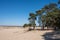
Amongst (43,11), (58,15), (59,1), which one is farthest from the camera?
(43,11)

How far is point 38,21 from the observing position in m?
55.5

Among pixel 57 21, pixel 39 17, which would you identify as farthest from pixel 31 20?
pixel 57 21

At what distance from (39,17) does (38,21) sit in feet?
9.49

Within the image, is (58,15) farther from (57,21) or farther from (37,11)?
(37,11)

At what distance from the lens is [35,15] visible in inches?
2128

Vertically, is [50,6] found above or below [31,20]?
above

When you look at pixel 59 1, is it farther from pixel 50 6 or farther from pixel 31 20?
pixel 31 20

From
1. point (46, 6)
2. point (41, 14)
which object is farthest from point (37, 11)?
point (46, 6)

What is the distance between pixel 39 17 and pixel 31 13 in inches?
156

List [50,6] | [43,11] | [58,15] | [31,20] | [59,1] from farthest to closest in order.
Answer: [31,20], [43,11], [50,6], [58,15], [59,1]

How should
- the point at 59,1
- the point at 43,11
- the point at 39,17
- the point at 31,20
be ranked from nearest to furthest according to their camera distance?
the point at 59,1 < the point at 43,11 < the point at 39,17 < the point at 31,20

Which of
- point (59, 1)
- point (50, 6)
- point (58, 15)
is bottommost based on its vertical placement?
point (58, 15)

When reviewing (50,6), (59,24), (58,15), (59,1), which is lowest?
(59,24)

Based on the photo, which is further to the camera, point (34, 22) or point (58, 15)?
point (34, 22)
